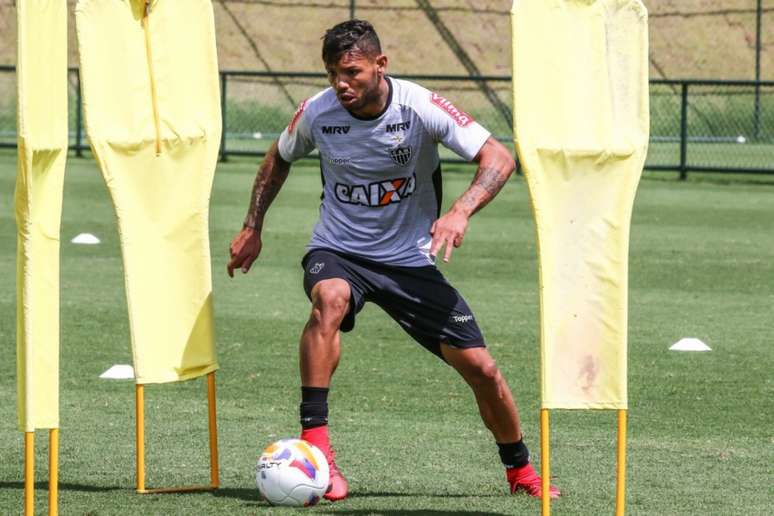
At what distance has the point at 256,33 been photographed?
3409 centimetres

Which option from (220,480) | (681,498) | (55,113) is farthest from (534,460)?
(55,113)

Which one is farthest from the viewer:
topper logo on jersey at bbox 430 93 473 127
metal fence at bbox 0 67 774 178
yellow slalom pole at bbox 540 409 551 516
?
metal fence at bbox 0 67 774 178

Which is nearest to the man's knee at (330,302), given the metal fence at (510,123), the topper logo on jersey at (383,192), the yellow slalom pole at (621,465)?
the topper logo on jersey at (383,192)

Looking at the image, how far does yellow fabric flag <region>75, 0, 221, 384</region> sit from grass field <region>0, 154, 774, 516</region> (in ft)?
2.21

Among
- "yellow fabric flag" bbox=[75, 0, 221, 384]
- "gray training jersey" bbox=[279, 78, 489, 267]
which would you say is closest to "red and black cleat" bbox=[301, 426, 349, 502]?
"yellow fabric flag" bbox=[75, 0, 221, 384]

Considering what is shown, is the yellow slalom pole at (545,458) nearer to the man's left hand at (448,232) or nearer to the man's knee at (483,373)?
the man's left hand at (448,232)

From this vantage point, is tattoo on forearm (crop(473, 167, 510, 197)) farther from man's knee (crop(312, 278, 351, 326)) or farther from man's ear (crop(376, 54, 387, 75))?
man's knee (crop(312, 278, 351, 326))

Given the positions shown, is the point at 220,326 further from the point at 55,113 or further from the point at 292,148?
the point at 55,113

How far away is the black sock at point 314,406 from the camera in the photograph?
6234 millimetres

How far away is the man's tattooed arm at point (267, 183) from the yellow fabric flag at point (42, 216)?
1.49 m

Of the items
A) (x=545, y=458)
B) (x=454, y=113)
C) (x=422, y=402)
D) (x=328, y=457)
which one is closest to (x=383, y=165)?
(x=454, y=113)

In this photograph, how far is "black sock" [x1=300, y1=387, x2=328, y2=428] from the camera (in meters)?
6.23

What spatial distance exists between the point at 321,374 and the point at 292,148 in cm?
98

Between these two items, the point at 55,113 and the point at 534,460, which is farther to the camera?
the point at 534,460
